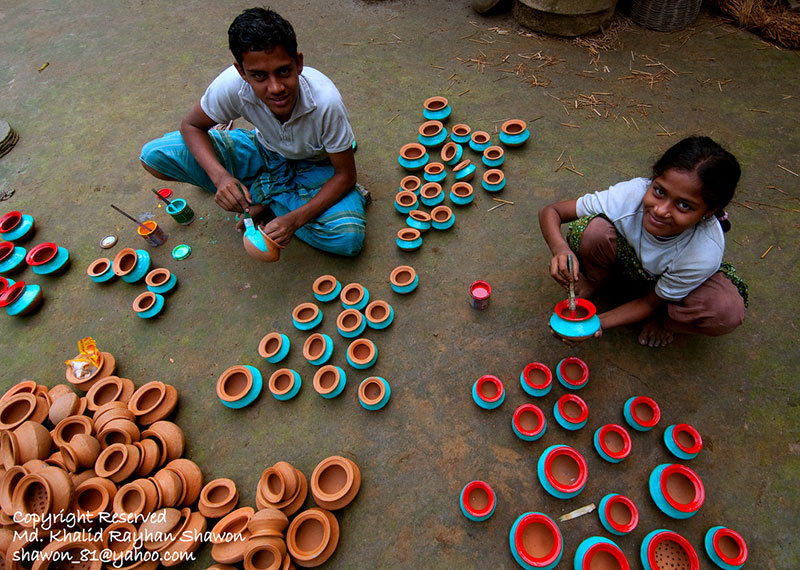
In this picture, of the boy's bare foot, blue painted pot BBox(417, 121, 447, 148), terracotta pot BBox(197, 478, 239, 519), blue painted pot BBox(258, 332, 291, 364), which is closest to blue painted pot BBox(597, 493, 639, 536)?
the boy's bare foot

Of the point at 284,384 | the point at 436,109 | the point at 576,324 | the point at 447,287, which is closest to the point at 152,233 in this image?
the point at 284,384

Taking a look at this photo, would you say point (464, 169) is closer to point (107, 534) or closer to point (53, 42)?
point (107, 534)

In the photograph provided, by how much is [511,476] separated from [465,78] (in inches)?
139

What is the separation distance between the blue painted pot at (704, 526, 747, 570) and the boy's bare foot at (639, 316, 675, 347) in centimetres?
89

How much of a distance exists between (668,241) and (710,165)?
0.43 metres

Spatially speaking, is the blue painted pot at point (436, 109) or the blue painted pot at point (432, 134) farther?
the blue painted pot at point (436, 109)

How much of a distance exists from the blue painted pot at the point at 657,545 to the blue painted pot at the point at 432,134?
2.85m

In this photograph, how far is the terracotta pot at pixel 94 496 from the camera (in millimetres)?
1829

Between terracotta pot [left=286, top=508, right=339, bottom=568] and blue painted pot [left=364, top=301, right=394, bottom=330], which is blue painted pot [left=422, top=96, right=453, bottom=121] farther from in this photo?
terracotta pot [left=286, top=508, right=339, bottom=568]

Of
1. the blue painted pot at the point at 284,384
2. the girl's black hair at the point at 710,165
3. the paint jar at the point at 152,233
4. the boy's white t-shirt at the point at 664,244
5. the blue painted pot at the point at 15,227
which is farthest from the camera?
the blue painted pot at the point at 15,227

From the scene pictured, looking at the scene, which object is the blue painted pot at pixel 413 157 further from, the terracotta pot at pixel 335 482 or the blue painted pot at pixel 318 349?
the terracotta pot at pixel 335 482

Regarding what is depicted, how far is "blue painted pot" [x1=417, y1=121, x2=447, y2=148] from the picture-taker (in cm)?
330

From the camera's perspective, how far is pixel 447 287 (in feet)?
8.58

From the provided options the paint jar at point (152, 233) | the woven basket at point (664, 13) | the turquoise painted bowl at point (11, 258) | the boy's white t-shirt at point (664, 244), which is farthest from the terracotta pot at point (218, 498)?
the woven basket at point (664, 13)
